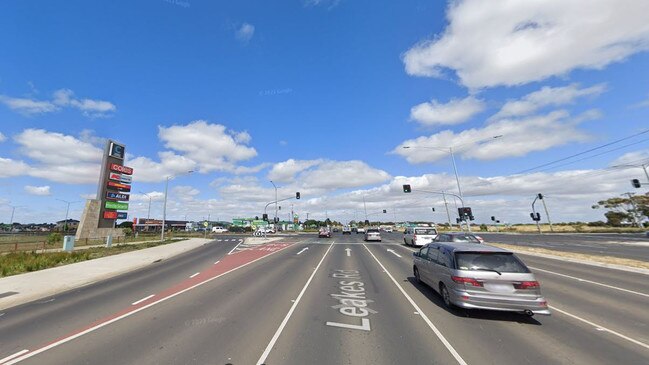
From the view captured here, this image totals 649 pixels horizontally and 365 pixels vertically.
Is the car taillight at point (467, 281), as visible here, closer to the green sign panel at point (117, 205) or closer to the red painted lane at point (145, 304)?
the red painted lane at point (145, 304)

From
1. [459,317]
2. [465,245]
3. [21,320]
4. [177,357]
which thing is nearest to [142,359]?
[177,357]

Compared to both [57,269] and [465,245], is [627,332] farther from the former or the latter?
[57,269]

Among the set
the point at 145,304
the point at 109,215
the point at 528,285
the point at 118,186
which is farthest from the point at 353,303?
the point at 118,186

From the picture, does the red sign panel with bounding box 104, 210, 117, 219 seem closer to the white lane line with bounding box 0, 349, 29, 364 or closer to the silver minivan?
the white lane line with bounding box 0, 349, 29, 364

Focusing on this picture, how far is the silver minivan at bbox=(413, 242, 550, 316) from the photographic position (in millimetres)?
6941

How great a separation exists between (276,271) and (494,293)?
10046mm

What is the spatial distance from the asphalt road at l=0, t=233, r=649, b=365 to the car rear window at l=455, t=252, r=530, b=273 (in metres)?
1.15

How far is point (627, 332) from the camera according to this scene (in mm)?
6297

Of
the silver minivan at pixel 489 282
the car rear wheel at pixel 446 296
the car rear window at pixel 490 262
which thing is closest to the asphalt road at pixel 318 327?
the car rear wheel at pixel 446 296

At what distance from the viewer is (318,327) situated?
664 centimetres

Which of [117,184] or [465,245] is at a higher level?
[117,184]

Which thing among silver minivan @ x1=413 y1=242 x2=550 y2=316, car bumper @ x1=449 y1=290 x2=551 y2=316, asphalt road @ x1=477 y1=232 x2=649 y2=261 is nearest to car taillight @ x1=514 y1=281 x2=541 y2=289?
silver minivan @ x1=413 y1=242 x2=550 y2=316

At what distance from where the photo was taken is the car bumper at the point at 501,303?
22.4 ft

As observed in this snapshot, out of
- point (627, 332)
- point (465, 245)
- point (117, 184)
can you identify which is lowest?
point (627, 332)
